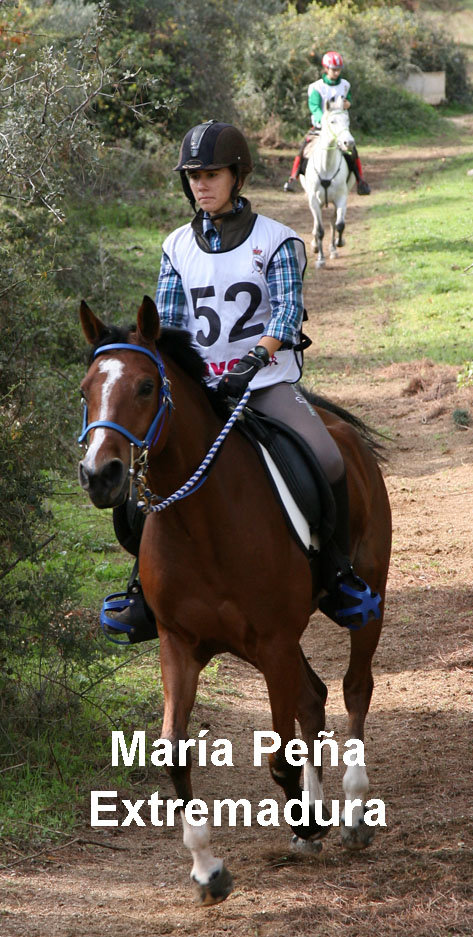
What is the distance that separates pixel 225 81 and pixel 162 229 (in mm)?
7148

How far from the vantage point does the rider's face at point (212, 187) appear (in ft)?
15.4

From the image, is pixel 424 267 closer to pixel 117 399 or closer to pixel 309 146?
pixel 309 146

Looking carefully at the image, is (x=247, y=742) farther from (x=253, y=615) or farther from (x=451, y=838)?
(x=253, y=615)

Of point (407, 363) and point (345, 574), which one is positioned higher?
point (345, 574)

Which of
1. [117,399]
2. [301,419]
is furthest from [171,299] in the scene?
[117,399]

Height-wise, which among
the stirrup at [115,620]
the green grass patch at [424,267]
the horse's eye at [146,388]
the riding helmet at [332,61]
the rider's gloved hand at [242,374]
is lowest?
the green grass patch at [424,267]

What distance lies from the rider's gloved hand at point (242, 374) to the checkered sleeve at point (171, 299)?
551 mm

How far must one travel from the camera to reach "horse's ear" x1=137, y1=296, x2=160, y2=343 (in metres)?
3.87

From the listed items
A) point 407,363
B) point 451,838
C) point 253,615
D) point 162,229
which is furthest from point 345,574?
point 162,229

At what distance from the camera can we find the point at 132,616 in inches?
187

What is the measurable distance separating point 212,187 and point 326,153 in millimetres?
15128

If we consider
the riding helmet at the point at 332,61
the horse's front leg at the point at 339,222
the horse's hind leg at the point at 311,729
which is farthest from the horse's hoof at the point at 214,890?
the riding helmet at the point at 332,61

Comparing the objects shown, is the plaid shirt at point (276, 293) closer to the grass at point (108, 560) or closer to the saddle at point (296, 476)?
the saddle at point (296, 476)

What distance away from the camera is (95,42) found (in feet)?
20.7
